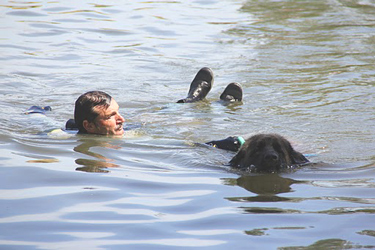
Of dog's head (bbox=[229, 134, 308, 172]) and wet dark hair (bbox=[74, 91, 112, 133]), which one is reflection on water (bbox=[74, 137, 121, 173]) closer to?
wet dark hair (bbox=[74, 91, 112, 133])

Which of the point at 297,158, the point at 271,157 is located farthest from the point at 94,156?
the point at 297,158

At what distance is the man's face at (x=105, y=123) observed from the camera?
7414 millimetres

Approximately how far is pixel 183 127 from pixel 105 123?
45.4 inches

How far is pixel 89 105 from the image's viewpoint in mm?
7402

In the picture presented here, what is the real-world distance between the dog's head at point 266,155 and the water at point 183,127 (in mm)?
198

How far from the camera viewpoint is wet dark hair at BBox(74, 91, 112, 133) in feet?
24.3

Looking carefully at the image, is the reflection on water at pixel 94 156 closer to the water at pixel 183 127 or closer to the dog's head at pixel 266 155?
the water at pixel 183 127

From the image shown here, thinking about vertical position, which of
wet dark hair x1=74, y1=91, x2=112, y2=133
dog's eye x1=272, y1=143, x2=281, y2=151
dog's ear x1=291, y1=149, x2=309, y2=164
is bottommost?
dog's ear x1=291, y1=149, x2=309, y2=164

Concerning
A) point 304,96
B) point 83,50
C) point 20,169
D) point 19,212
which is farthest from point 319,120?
point 83,50

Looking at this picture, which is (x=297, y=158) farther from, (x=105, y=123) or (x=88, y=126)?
(x=88, y=126)

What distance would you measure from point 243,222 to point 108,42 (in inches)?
446

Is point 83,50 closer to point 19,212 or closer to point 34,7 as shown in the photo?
point 34,7

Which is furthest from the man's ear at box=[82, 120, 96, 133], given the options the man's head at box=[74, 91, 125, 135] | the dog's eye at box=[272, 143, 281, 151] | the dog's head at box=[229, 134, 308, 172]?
the dog's eye at box=[272, 143, 281, 151]

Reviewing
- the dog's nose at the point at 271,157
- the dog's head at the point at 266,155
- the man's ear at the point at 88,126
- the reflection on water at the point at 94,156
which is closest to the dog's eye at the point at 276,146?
the dog's head at the point at 266,155
